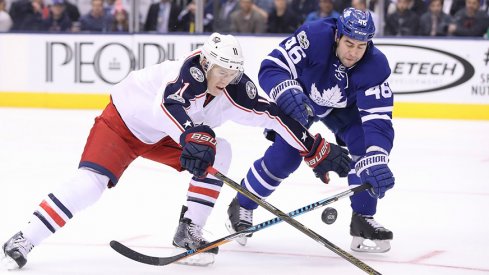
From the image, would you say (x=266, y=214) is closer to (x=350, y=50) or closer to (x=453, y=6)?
(x=350, y=50)

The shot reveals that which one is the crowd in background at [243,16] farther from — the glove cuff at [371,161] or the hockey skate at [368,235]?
the glove cuff at [371,161]

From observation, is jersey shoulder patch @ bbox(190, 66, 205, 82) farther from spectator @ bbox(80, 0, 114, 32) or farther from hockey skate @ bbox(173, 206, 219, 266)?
spectator @ bbox(80, 0, 114, 32)

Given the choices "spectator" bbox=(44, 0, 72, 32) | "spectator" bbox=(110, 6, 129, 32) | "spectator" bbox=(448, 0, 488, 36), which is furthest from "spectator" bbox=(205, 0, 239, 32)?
"spectator" bbox=(448, 0, 488, 36)

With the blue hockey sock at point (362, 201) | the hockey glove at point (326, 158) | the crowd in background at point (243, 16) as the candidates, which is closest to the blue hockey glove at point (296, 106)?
the hockey glove at point (326, 158)

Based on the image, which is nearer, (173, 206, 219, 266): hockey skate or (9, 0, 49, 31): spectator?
(173, 206, 219, 266): hockey skate

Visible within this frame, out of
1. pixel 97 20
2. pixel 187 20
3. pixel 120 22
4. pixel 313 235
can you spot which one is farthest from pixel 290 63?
pixel 97 20

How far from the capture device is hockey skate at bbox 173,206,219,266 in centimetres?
376

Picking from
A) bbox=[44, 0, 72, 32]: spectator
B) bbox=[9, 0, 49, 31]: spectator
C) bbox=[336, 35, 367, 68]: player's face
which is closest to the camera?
bbox=[336, 35, 367, 68]: player's face

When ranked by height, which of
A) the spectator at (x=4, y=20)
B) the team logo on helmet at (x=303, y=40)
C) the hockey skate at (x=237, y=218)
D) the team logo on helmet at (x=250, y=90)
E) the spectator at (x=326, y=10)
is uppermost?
the spectator at (x=326, y=10)

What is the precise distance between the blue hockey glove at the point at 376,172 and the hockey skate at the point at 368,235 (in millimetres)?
318

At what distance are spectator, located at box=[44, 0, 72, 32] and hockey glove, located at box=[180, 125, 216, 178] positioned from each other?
748cm

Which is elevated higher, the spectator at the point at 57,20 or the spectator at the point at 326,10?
the spectator at the point at 326,10

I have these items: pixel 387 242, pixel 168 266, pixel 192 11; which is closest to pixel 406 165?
pixel 387 242

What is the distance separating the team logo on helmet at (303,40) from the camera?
417 cm
